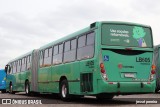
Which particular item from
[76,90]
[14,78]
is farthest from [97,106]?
[14,78]

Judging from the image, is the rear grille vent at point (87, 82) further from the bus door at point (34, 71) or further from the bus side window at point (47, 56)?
the bus door at point (34, 71)

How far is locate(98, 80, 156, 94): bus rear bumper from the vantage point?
42.4ft

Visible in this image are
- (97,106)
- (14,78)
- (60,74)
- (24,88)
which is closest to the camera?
(97,106)

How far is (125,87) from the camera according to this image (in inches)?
524

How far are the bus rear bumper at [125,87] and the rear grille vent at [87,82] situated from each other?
577 millimetres

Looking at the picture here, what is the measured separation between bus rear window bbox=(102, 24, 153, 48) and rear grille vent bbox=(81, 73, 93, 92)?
1.39 m

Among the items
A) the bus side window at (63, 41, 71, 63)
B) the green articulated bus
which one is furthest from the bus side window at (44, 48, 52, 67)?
the green articulated bus

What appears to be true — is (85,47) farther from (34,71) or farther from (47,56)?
(34,71)

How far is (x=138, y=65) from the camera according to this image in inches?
545

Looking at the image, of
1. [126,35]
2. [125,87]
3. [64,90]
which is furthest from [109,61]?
[64,90]

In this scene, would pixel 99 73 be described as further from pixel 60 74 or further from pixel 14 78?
pixel 14 78

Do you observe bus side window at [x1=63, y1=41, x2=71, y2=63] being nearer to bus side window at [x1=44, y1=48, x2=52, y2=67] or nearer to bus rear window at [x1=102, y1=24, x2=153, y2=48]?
bus side window at [x1=44, y1=48, x2=52, y2=67]

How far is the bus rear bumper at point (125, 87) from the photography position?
1291 centimetres

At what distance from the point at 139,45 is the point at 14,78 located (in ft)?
54.9
